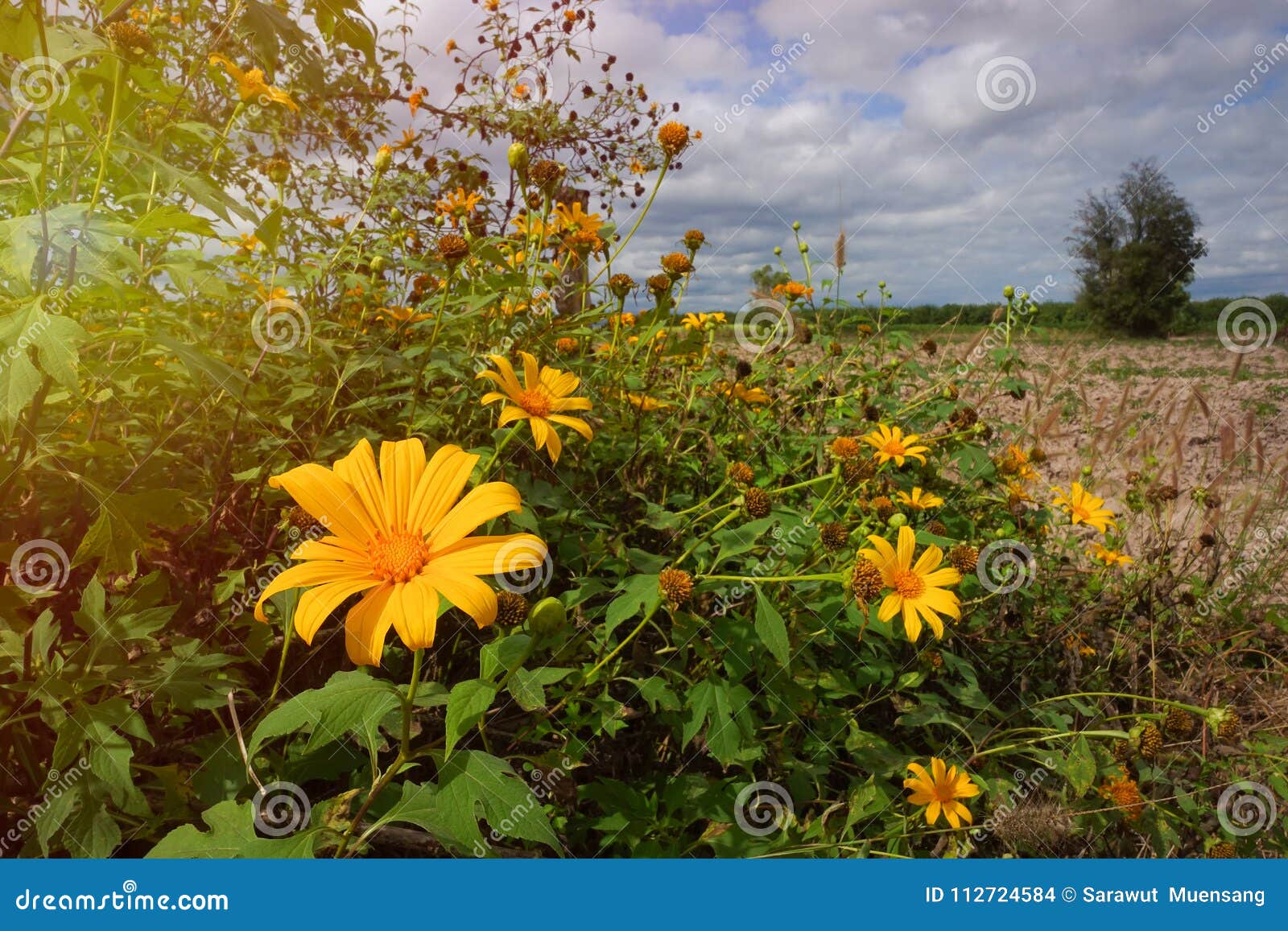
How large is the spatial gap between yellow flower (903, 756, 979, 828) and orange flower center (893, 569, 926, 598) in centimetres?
43

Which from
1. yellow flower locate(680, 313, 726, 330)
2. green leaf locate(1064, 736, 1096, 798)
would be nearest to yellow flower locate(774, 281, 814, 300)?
yellow flower locate(680, 313, 726, 330)

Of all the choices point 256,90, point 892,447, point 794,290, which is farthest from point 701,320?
point 256,90

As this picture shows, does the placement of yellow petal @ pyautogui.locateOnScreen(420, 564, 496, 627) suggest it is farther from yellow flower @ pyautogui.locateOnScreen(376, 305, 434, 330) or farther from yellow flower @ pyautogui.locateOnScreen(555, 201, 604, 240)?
yellow flower @ pyautogui.locateOnScreen(555, 201, 604, 240)

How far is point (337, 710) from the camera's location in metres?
1.02

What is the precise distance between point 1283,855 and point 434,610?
9.18 feet

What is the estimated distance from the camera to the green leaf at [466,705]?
3.28ft

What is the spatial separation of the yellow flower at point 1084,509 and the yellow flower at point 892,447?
0.82m

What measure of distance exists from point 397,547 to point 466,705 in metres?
0.27

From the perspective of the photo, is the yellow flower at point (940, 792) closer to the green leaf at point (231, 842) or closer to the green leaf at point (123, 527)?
the green leaf at point (231, 842)

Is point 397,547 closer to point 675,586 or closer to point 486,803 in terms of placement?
point 486,803

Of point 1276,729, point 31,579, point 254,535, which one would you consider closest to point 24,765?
point 31,579

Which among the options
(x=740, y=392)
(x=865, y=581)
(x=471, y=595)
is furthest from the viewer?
(x=740, y=392)

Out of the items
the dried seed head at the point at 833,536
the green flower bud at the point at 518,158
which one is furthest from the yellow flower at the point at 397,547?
the green flower bud at the point at 518,158

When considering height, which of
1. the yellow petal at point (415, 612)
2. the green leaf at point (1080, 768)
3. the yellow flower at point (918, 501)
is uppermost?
the yellow flower at point (918, 501)
